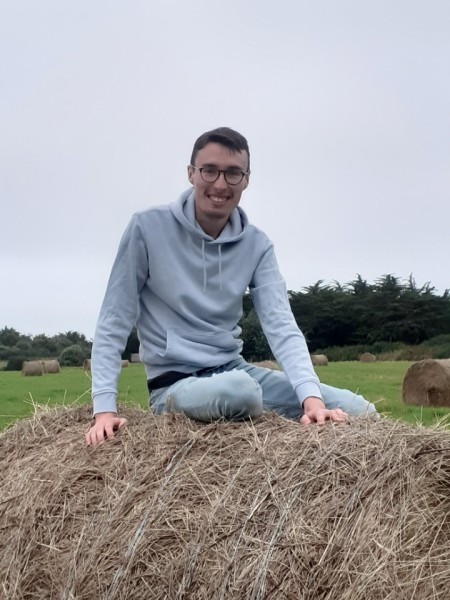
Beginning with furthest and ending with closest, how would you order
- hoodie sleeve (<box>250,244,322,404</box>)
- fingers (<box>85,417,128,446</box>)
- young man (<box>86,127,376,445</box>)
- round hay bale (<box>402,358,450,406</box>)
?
round hay bale (<box>402,358,450,406</box>) → young man (<box>86,127,376,445</box>) → hoodie sleeve (<box>250,244,322,404</box>) → fingers (<box>85,417,128,446</box>)

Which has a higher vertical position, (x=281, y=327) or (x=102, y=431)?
(x=281, y=327)

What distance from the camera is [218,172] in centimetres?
368

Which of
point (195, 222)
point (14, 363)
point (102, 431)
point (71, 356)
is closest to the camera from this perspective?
point (102, 431)

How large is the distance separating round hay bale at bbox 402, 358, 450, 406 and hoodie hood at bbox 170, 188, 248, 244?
7994 millimetres

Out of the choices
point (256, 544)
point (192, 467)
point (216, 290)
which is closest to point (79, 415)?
point (216, 290)

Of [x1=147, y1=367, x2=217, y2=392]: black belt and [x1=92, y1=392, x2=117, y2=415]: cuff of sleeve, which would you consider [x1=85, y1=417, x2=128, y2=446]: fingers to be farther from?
[x1=147, y1=367, x2=217, y2=392]: black belt

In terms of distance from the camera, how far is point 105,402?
3.62 metres

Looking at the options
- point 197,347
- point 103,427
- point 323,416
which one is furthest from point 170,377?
point 323,416

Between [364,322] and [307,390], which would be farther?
[364,322]

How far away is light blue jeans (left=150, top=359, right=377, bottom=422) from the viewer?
3266 mm

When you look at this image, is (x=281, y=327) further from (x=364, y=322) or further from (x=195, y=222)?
(x=364, y=322)

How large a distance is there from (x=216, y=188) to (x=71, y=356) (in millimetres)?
29521

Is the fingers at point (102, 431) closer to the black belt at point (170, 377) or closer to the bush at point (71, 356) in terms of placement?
the black belt at point (170, 377)

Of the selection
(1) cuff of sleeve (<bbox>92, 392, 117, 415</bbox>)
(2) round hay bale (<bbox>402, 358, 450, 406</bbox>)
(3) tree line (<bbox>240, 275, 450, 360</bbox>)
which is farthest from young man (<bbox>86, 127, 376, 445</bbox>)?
(3) tree line (<bbox>240, 275, 450, 360</bbox>)
